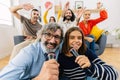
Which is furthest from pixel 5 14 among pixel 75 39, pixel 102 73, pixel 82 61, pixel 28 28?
pixel 82 61

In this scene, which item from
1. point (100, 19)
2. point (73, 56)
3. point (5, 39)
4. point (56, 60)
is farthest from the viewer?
point (5, 39)

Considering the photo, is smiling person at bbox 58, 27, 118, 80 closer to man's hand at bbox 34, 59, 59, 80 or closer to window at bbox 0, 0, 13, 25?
man's hand at bbox 34, 59, 59, 80

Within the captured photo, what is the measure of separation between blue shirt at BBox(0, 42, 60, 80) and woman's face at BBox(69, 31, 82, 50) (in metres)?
0.22

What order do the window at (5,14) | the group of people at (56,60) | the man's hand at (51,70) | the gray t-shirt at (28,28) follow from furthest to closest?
the window at (5,14) < the gray t-shirt at (28,28) < the group of people at (56,60) < the man's hand at (51,70)

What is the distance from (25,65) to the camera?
131cm

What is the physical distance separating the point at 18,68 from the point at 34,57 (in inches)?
5.3

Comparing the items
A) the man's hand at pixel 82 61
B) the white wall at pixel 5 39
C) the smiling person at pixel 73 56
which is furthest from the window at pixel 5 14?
the man's hand at pixel 82 61

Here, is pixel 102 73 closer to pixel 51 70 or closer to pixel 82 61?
pixel 82 61

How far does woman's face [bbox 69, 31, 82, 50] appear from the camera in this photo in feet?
4.84

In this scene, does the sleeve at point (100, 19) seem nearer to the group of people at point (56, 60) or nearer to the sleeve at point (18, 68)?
the group of people at point (56, 60)

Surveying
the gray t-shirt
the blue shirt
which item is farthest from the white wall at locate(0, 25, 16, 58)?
the blue shirt

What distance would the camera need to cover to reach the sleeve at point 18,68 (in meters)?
1.27

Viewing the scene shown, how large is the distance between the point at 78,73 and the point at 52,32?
40 cm

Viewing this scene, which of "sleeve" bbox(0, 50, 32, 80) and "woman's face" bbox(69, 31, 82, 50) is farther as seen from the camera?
"woman's face" bbox(69, 31, 82, 50)
